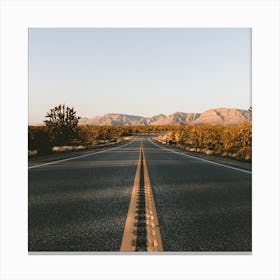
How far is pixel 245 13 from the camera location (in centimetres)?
461

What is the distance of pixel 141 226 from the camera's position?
3.49m

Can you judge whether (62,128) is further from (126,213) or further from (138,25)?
(126,213)

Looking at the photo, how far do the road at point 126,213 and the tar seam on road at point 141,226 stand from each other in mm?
46

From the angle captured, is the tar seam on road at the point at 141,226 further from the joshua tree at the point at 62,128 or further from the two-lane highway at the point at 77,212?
the joshua tree at the point at 62,128

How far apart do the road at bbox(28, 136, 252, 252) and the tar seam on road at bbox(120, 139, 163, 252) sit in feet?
0.15

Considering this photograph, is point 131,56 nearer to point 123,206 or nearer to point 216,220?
point 123,206

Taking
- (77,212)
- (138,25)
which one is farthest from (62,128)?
(77,212)

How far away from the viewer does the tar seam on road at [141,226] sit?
9.75 ft

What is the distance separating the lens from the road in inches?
122

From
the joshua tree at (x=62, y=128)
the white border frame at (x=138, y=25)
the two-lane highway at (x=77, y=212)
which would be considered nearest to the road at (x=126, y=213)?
the two-lane highway at (x=77, y=212)
